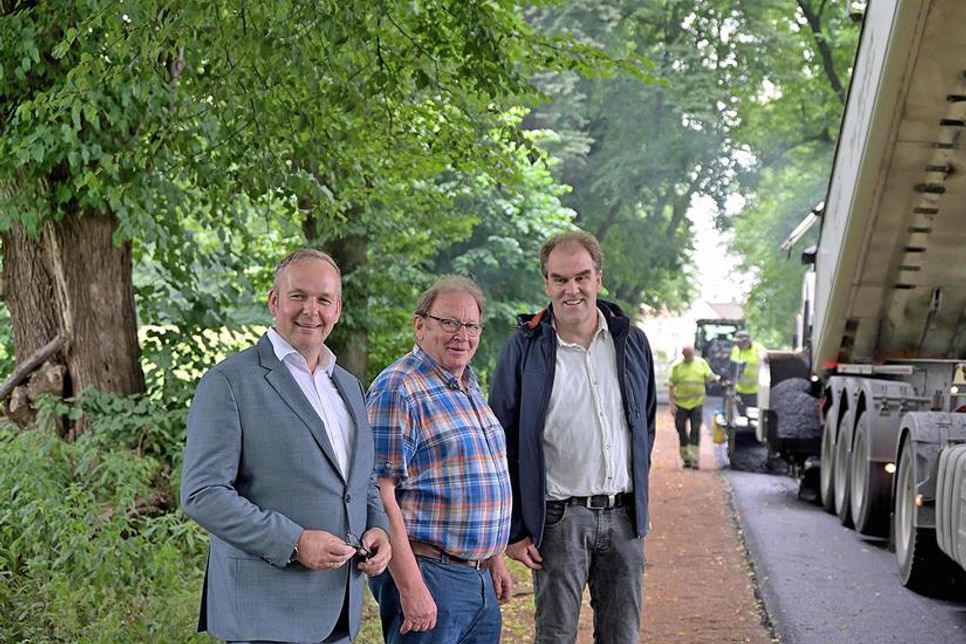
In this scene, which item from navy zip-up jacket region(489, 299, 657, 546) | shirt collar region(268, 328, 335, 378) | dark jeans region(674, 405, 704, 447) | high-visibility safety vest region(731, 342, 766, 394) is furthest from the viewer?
high-visibility safety vest region(731, 342, 766, 394)

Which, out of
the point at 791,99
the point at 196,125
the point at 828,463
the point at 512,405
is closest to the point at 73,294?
the point at 196,125

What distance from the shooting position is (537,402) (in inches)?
200

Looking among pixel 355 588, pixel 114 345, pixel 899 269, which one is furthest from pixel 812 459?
pixel 355 588

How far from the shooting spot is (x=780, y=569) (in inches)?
409

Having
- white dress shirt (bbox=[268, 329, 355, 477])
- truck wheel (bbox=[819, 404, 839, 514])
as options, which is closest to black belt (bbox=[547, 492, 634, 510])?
white dress shirt (bbox=[268, 329, 355, 477])

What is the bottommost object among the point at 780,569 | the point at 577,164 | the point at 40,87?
the point at 780,569

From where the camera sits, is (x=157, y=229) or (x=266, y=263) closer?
(x=157, y=229)

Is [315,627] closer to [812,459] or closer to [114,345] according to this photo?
[114,345]

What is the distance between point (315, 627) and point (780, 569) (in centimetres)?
710

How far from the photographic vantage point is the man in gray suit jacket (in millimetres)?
3711

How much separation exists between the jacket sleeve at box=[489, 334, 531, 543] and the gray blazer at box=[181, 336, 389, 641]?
121 centimetres

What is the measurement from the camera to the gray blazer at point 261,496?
12.1ft

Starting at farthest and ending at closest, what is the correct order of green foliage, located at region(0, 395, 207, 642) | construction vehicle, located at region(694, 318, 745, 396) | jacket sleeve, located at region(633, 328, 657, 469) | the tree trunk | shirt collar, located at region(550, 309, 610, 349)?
construction vehicle, located at region(694, 318, 745, 396), the tree trunk, green foliage, located at region(0, 395, 207, 642), jacket sleeve, located at region(633, 328, 657, 469), shirt collar, located at region(550, 309, 610, 349)

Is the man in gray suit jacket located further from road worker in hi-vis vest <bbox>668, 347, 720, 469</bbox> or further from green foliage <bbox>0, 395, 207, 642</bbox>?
road worker in hi-vis vest <bbox>668, 347, 720, 469</bbox>
